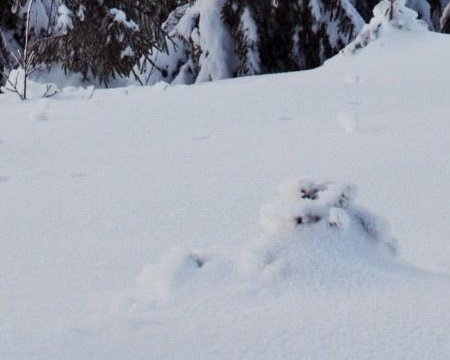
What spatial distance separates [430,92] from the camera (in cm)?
388

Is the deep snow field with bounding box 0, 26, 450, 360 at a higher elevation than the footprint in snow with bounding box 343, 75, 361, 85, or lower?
higher

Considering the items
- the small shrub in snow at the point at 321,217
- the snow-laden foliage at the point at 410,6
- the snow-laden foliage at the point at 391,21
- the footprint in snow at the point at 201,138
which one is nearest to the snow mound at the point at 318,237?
the small shrub in snow at the point at 321,217

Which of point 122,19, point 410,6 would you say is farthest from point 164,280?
point 410,6

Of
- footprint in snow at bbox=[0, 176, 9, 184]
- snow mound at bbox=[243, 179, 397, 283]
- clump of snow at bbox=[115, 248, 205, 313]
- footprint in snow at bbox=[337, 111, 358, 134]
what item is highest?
snow mound at bbox=[243, 179, 397, 283]

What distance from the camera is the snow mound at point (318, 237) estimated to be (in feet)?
5.29

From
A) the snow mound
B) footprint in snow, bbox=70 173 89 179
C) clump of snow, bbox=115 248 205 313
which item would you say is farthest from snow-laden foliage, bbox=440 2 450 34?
clump of snow, bbox=115 248 205 313

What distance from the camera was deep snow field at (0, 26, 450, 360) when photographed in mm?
1453

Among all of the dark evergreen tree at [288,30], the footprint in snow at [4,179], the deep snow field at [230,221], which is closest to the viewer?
the deep snow field at [230,221]

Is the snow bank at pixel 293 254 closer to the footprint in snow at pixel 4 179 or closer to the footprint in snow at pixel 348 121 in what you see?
the footprint in snow at pixel 4 179

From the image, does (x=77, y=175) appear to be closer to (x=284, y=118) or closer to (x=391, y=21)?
(x=284, y=118)

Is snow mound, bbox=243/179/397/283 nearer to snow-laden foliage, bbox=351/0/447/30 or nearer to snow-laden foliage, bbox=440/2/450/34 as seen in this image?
snow-laden foliage, bbox=440/2/450/34

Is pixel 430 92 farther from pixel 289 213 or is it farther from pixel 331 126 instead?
pixel 289 213

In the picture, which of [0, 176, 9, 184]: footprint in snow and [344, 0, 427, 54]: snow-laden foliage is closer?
[0, 176, 9, 184]: footprint in snow

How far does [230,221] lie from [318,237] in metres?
0.71
